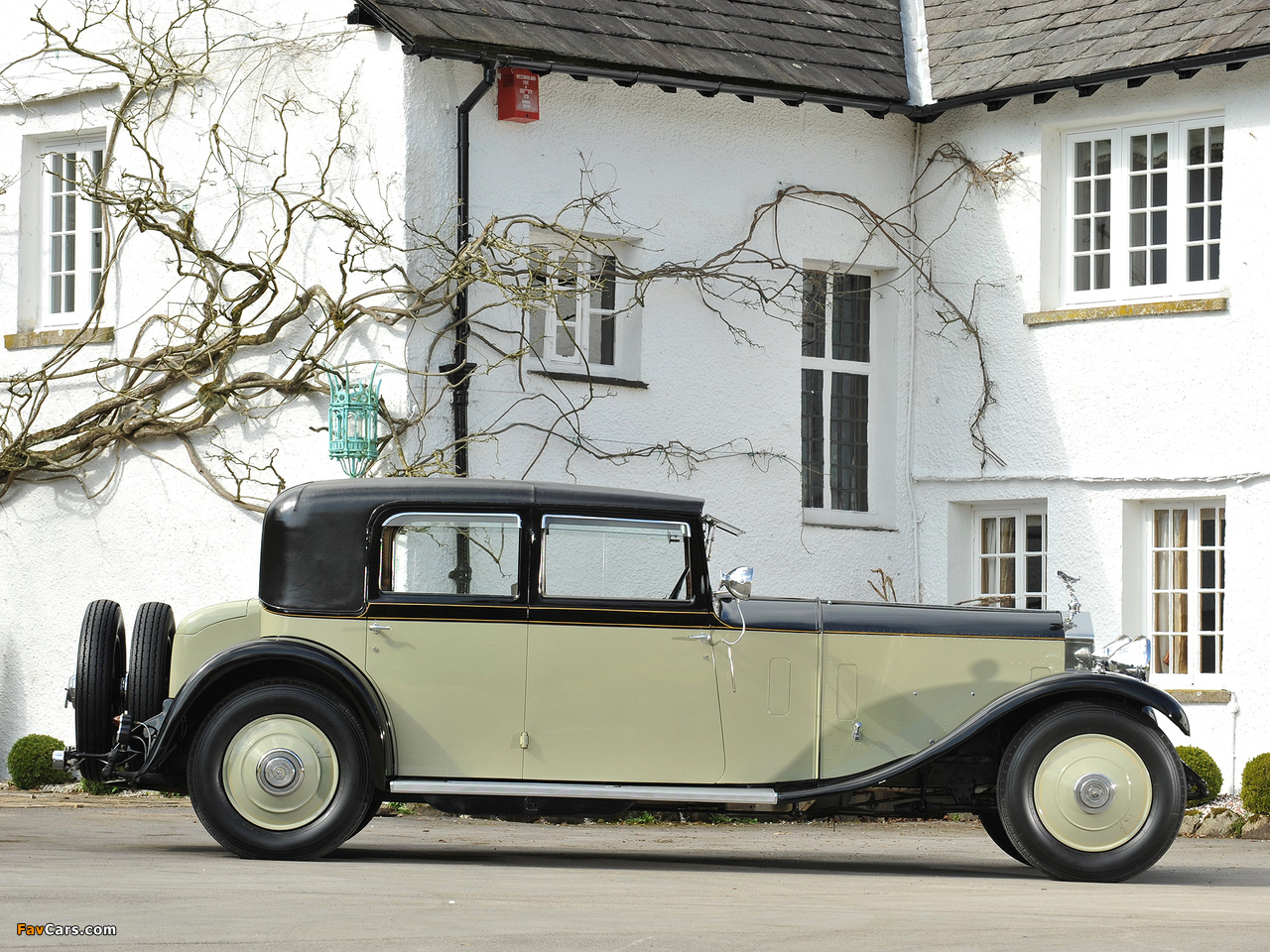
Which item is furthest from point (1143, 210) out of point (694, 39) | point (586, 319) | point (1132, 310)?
point (586, 319)

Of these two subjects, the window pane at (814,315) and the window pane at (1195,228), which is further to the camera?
the window pane at (814,315)

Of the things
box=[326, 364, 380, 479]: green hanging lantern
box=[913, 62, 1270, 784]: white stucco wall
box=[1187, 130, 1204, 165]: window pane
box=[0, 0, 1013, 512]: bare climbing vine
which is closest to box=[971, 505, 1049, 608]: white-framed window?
box=[913, 62, 1270, 784]: white stucco wall

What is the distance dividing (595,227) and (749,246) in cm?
129

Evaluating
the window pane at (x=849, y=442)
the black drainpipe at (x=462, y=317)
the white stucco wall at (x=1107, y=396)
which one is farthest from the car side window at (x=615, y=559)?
the window pane at (x=849, y=442)

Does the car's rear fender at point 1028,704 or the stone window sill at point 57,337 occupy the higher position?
the stone window sill at point 57,337

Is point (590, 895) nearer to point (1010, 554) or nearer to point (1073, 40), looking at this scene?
point (1010, 554)

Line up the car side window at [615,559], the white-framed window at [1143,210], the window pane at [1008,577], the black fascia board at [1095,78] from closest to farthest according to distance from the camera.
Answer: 1. the car side window at [615,559]
2. the black fascia board at [1095,78]
3. the white-framed window at [1143,210]
4. the window pane at [1008,577]

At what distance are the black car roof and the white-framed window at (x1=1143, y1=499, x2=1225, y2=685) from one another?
608 centimetres

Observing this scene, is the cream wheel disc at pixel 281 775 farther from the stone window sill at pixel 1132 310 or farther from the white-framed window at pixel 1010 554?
the stone window sill at pixel 1132 310

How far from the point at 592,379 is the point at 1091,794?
572 cm

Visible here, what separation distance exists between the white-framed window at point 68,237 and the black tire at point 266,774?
668cm

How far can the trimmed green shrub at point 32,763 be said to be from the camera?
12.6 m

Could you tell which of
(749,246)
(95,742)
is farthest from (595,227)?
(95,742)

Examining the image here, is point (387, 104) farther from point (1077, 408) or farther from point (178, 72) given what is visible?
point (1077, 408)
